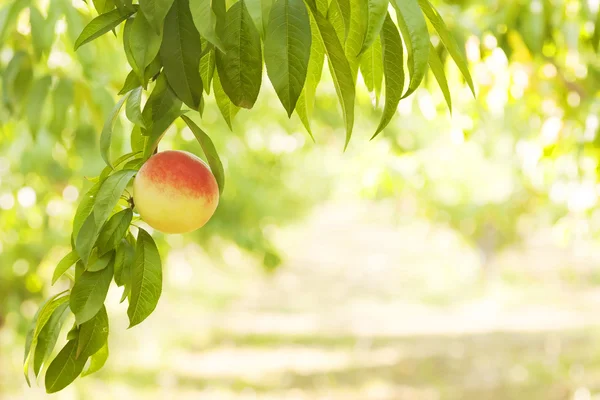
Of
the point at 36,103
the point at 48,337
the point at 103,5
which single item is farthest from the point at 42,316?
the point at 36,103

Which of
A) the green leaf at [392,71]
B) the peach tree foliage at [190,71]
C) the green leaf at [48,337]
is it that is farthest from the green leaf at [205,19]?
the green leaf at [48,337]

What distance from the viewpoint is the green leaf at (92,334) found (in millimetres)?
512

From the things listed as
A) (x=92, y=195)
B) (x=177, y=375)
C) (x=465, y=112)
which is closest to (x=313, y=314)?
(x=177, y=375)

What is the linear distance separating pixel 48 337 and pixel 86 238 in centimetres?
9

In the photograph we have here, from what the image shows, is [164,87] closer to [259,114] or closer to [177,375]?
[259,114]

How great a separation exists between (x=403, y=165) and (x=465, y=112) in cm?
108

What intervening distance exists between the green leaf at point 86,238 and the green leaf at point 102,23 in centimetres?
12

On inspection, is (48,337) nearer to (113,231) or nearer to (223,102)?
(113,231)

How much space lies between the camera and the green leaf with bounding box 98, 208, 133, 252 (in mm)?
506

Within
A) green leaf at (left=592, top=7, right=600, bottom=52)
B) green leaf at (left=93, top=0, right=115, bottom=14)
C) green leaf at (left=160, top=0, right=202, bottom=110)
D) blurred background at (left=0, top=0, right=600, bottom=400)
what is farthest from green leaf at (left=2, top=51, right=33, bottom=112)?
green leaf at (left=592, top=7, right=600, bottom=52)

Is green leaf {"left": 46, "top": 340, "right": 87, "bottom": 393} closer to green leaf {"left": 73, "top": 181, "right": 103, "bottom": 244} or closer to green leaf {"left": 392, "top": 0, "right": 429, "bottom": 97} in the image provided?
green leaf {"left": 73, "top": 181, "right": 103, "bottom": 244}

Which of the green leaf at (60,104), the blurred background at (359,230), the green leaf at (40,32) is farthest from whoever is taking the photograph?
the blurred background at (359,230)

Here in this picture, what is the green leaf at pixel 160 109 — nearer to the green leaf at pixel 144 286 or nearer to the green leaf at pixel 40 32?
the green leaf at pixel 144 286

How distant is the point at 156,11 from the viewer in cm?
47
